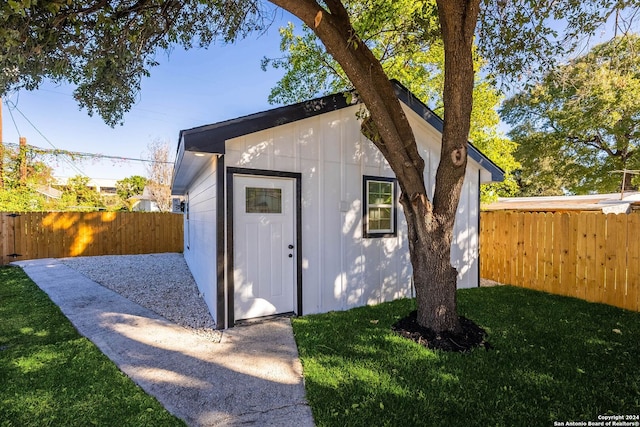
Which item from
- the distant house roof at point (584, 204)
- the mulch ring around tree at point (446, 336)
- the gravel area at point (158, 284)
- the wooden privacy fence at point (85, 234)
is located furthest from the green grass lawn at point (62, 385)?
the distant house roof at point (584, 204)

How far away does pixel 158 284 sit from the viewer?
7344 millimetres

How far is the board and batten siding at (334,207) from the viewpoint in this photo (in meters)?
4.88

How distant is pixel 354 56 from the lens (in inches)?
149

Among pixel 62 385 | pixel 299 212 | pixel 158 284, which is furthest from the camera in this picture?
pixel 158 284

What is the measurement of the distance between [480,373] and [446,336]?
75cm

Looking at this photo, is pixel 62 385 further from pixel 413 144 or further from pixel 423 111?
pixel 423 111

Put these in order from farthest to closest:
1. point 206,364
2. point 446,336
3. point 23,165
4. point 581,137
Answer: point 581,137
point 23,165
point 446,336
point 206,364

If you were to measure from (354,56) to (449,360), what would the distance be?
145 inches

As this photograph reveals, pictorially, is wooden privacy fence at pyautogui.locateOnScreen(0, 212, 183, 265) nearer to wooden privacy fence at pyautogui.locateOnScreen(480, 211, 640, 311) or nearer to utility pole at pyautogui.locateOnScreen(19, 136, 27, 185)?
utility pole at pyautogui.locateOnScreen(19, 136, 27, 185)

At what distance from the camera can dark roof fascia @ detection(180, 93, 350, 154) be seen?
160 inches

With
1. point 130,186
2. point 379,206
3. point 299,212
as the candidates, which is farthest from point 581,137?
point 130,186

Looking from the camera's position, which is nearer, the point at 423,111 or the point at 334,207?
the point at 334,207

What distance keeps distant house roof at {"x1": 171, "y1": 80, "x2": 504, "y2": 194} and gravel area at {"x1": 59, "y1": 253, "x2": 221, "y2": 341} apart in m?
2.56

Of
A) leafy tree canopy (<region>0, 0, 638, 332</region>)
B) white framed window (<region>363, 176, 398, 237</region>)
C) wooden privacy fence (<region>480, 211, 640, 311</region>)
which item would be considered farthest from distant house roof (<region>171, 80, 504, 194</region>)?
wooden privacy fence (<region>480, 211, 640, 311</region>)
